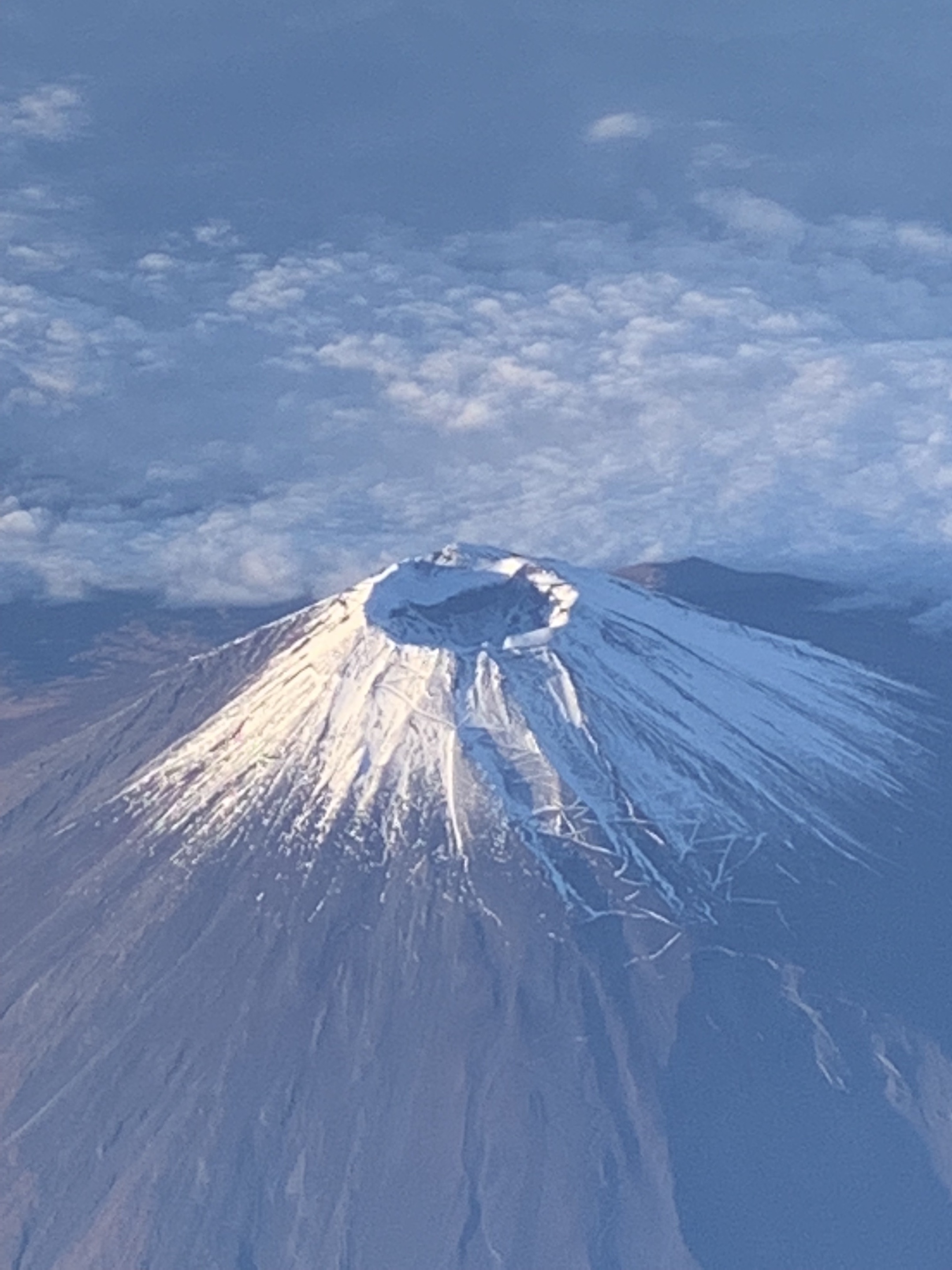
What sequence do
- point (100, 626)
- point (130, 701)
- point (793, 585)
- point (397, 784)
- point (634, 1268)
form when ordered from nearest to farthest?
point (634, 1268)
point (397, 784)
point (130, 701)
point (793, 585)
point (100, 626)

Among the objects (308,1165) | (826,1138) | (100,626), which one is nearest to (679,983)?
(826,1138)

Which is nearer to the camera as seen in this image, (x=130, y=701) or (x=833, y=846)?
(x=833, y=846)

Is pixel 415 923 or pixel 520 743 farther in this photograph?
pixel 520 743

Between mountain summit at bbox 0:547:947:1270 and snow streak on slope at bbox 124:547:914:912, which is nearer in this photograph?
mountain summit at bbox 0:547:947:1270

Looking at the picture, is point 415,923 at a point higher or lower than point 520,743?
lower

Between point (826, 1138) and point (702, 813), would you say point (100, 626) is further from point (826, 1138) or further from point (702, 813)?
point (826, 1138)
